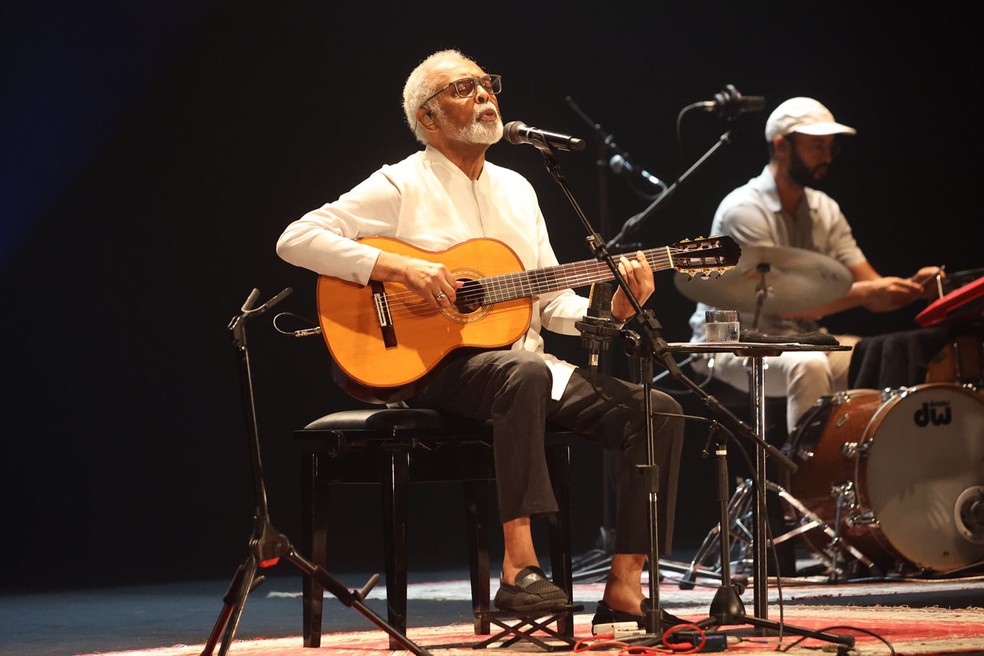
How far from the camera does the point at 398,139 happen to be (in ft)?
18.0

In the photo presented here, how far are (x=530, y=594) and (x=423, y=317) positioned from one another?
77 cm

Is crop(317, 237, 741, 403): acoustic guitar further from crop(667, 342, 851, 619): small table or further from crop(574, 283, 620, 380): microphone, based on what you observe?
crop(667, 342, 851, 619): small table

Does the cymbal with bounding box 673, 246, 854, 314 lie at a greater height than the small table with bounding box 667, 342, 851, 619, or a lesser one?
greater

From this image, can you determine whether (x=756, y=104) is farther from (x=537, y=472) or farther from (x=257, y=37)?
(x=537, y=472)

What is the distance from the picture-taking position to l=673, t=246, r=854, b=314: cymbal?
14.5 ft

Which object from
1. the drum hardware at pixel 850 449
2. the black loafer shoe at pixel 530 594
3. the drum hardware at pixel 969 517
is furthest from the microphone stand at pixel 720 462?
the drum hardware at pixel 969 517

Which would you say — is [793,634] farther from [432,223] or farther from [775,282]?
[775,282]

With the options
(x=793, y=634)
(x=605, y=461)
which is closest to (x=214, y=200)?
(x=605, y=461)

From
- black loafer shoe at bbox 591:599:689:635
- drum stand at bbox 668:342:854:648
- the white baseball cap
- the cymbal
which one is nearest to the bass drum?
the cymbal

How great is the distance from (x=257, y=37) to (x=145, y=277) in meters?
1.15

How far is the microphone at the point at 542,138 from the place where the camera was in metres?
2.72

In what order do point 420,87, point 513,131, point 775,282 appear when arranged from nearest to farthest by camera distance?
point 513,131 < point 420,87 < point 775,282

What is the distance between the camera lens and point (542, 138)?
9.11ft

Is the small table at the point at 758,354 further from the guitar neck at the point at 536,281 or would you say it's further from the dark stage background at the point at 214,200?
the dark stage background at the point at 214,200
